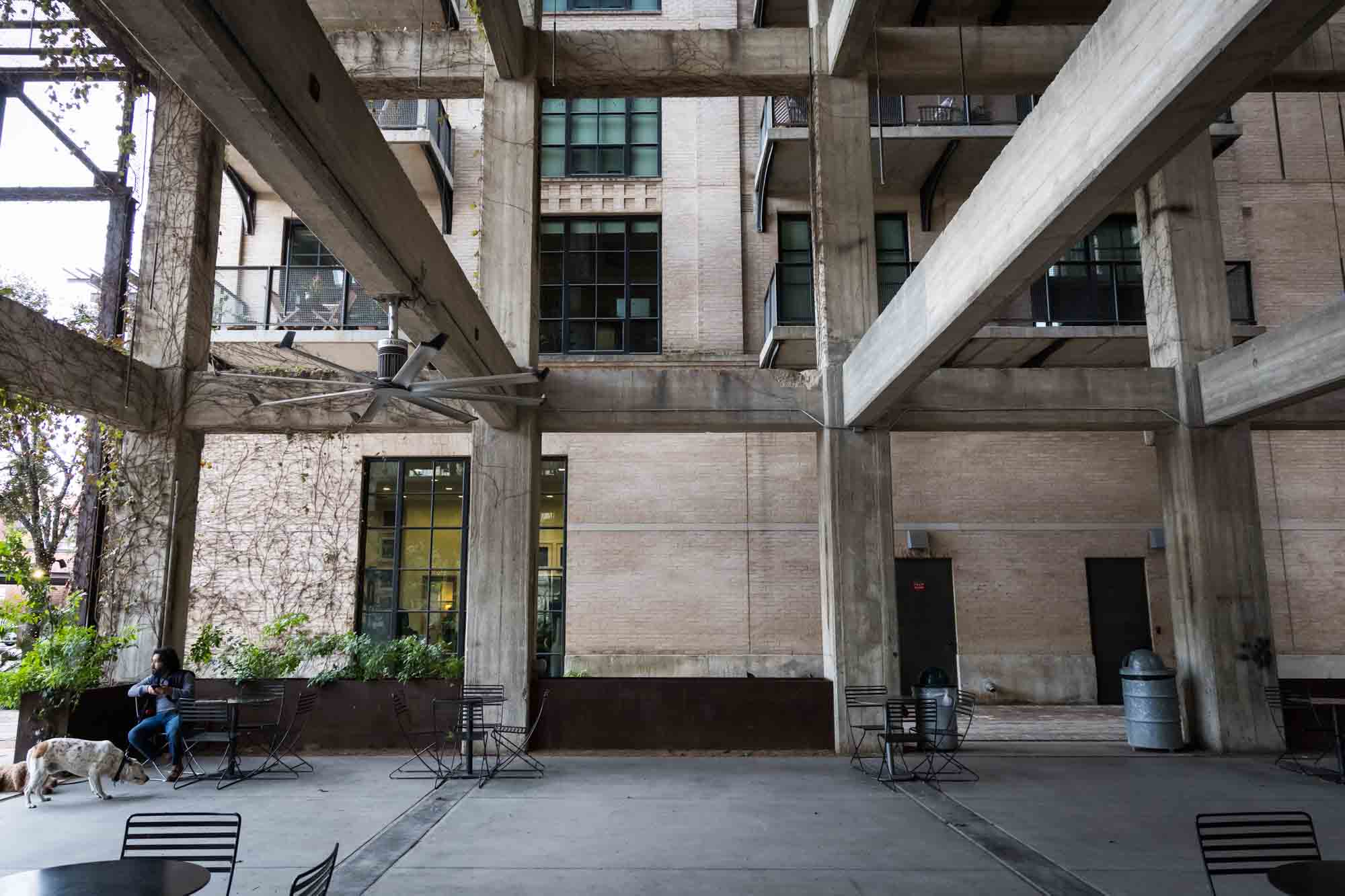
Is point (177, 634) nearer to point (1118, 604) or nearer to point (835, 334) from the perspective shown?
point (835, 334)

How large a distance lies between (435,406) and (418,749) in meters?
4.46

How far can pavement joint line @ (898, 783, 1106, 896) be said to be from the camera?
5.40 m

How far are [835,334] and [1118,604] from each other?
8630 mm

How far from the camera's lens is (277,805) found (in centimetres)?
763

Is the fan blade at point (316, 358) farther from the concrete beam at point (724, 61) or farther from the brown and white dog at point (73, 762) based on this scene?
the concrete beam at point (724, 61)

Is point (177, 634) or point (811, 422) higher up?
point (811, 422)

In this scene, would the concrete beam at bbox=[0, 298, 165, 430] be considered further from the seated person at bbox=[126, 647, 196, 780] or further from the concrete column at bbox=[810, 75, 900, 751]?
the concrete column at bbox=[810, 75, 900, 751]

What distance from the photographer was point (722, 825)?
6965 mm

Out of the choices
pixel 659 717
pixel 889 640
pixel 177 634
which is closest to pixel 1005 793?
pixel 889 640

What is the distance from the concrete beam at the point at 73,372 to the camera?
8164 millimetres

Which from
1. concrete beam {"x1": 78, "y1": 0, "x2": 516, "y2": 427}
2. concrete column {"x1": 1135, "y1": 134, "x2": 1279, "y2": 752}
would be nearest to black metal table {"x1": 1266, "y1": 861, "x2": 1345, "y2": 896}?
concrete beam {"x1": 78, "y1": 0, "x2": 516, "y2": 427}

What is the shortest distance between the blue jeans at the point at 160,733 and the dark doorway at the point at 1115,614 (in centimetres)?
1405

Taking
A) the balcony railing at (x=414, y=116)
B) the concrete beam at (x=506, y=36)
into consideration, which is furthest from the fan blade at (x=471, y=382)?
the balcony railing at (x=414, y=116)

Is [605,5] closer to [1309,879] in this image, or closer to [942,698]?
[942,698]
